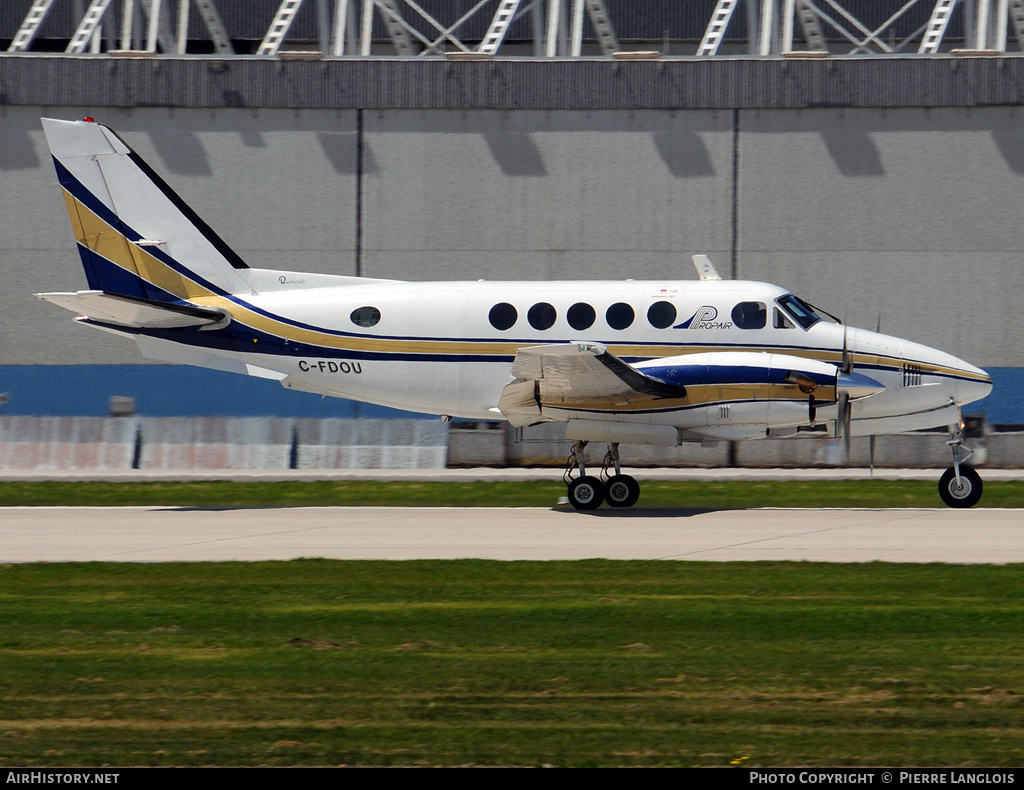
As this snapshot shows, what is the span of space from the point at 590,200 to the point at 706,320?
13336 millimetres

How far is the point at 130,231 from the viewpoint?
2067cm

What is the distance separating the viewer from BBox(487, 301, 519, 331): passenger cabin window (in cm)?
1945

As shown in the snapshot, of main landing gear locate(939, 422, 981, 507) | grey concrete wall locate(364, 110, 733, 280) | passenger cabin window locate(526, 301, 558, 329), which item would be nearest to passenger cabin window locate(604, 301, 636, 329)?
passenger cabin window locate(526, 301, 558, 329)

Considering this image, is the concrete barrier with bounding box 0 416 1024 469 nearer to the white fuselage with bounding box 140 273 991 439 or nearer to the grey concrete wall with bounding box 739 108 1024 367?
the grey concrete wall with bounding box 739 108 1024 367

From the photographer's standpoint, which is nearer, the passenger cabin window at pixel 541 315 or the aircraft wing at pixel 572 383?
the aircraft wing at pixel 572 383

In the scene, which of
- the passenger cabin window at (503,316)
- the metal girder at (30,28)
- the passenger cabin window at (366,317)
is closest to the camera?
the passenger cabin window at (503,316)

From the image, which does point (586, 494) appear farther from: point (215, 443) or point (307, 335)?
point (215, 443)

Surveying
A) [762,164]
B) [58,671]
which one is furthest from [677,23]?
[58,671]

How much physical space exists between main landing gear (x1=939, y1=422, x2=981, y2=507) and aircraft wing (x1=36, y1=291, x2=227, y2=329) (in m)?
12.6

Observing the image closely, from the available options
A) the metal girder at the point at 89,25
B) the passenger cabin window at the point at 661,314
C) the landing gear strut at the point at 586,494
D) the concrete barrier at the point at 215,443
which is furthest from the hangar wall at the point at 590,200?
the landing gear strut at the point at 586,494

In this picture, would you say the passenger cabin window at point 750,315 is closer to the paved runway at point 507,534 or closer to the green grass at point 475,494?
the paved runway at point 507,534

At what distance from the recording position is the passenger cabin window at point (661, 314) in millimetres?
19000

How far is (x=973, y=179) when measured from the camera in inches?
1209

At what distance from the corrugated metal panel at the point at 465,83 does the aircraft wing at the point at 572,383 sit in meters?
15.4
